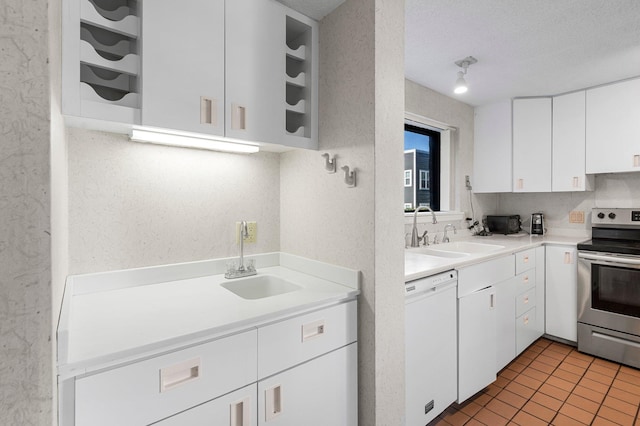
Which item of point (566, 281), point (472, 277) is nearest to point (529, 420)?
point (472, 277)

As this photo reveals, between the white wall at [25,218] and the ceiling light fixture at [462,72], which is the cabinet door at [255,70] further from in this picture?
the ceiling light fixture at [462,72]

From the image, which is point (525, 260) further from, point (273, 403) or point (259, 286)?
point (273, 403)

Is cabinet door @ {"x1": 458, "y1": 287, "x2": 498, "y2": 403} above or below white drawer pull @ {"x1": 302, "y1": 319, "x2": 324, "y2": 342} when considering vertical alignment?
below

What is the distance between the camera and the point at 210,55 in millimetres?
1257

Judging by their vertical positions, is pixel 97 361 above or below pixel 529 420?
above

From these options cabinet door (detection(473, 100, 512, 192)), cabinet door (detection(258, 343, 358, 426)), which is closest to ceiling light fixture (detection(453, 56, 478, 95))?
cabinet door (detection(473, 100, 512, 192))

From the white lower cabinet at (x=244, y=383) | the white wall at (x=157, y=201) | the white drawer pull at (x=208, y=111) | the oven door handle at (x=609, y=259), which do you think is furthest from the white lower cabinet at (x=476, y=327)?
the white drawer pull at (x=208, y=111)

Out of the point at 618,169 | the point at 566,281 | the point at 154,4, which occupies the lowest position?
the point at 566,281

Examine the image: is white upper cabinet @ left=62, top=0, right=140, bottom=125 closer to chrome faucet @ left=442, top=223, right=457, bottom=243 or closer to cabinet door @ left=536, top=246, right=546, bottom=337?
chrome faucet @ left=442, top=223, right=457, bottom=243

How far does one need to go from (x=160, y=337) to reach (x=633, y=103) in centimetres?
378

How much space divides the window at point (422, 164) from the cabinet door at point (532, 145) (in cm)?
80

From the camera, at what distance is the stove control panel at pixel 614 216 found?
2.73m

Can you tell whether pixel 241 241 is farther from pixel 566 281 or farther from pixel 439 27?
pixel 566 281

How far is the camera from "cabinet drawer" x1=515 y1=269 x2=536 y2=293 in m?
2.48
